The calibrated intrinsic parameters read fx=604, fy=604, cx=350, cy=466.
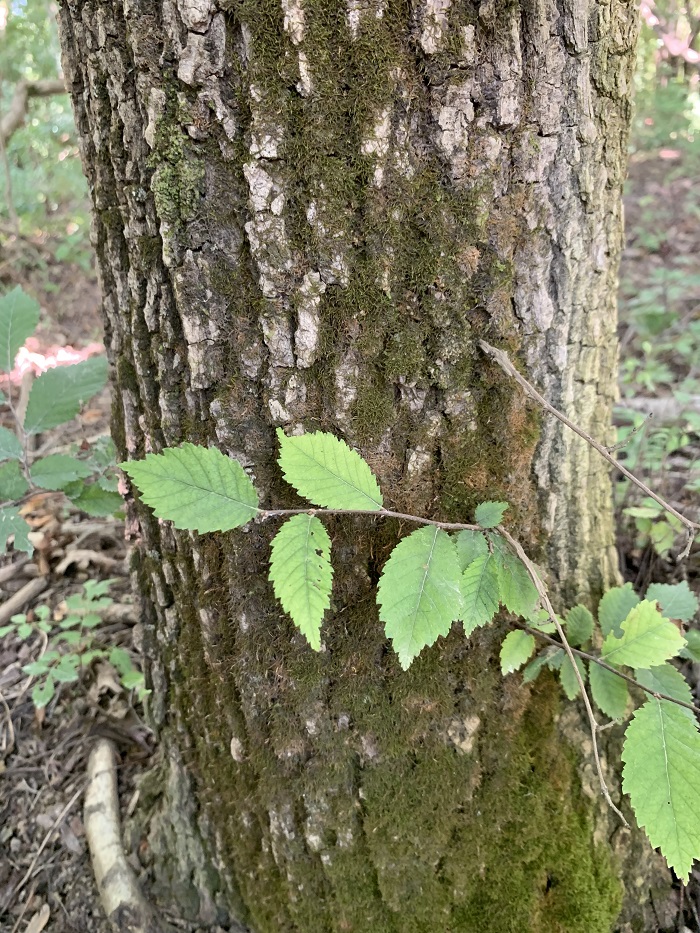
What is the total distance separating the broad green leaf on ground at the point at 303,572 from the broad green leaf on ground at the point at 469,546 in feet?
0.78

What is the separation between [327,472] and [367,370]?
0.20 m

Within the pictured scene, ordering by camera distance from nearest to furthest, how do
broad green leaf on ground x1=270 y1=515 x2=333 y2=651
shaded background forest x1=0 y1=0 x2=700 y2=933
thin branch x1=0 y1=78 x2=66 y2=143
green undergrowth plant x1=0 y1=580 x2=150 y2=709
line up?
broad green leaf on ground x1=270 y1=515 x2=333 y2=651 → shaded background forest x1=0 y1=0 x2=700 y2=933 → green undergrowth plant x1=0 y1=580 x2=150 y2=709 → thin branch x1=0 y1=78 x2=66 y2=143

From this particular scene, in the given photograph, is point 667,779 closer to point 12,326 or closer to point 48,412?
point 48,412

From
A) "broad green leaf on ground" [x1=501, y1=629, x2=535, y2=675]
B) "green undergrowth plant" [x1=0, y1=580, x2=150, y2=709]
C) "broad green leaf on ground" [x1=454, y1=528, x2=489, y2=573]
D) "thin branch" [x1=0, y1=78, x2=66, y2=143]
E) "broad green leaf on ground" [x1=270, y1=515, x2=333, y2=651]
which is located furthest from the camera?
"thin branch" [x1=0, y1=78, x2=66, y2=143]

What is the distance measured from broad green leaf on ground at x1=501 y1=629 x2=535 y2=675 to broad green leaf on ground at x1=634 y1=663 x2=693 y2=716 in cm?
24

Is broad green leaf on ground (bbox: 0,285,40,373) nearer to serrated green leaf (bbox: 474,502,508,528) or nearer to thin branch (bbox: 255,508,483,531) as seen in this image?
thin branch (bbox: 255,508,483,531)

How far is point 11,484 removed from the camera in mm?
1463

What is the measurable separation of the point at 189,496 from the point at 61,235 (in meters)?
7.05

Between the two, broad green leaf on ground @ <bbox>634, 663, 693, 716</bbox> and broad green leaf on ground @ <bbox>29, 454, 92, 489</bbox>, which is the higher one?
broad green leaf on ground @ <bbox>29, 454, 92, 489</bbox>

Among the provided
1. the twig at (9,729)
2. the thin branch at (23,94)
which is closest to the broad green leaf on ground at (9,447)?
the twig at (9,729)

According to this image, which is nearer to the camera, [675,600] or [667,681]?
[667,681]

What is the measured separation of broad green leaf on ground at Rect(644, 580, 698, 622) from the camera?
4.35ft

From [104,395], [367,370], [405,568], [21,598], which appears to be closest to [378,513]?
[405,568]

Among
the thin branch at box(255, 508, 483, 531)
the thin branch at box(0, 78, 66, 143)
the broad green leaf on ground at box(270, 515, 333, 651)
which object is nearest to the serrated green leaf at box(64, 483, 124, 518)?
the thin branch at box(255, 508, 483, 531)
